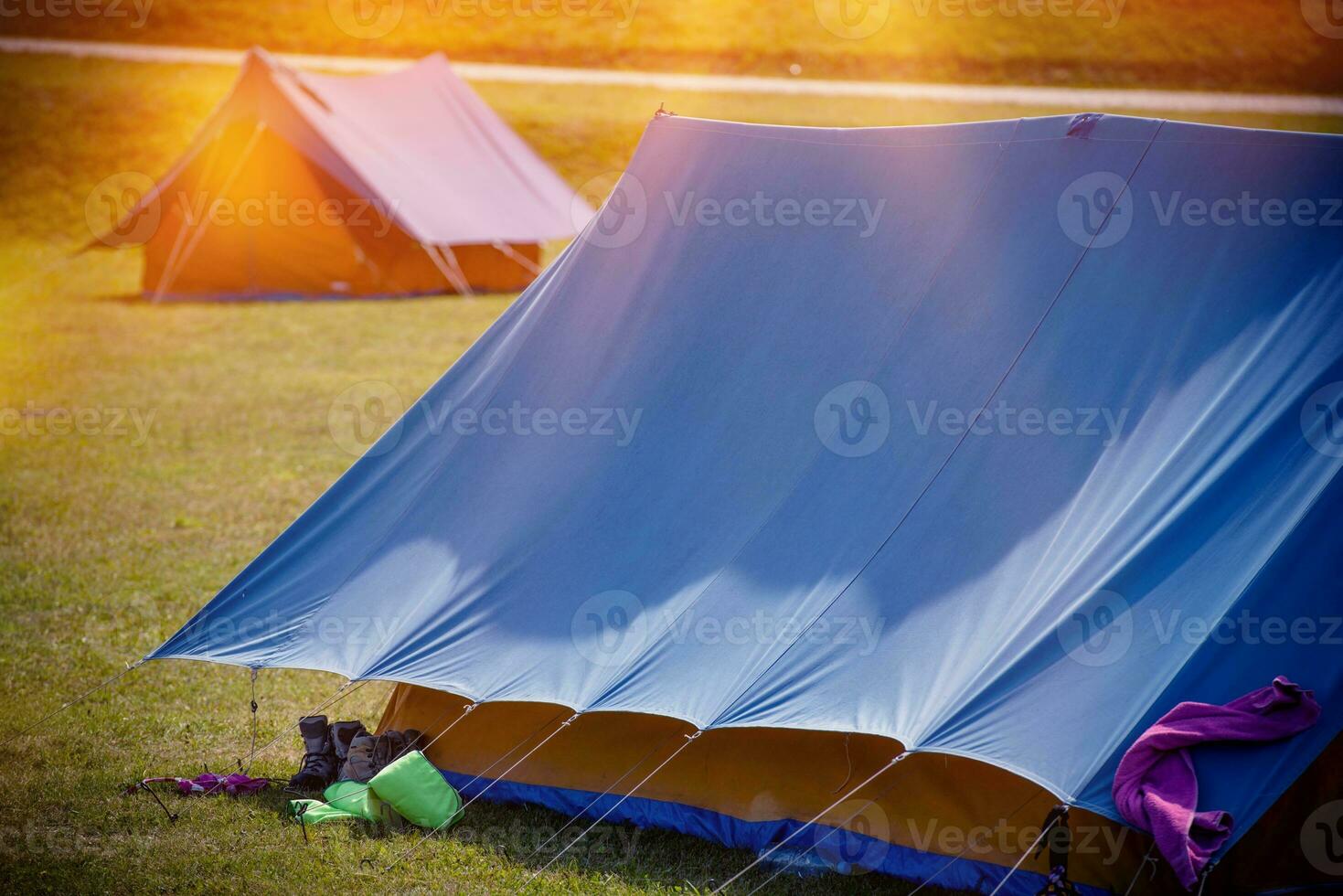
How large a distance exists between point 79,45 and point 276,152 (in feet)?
52.7

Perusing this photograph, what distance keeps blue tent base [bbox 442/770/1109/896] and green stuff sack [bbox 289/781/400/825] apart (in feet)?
1.16

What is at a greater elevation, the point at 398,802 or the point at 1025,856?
the point at 1025,856

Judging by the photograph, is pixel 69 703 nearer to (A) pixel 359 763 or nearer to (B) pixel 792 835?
(A) pixel 359 763

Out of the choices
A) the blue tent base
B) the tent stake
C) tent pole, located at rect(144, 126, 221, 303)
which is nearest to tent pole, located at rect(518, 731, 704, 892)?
the blue tent base

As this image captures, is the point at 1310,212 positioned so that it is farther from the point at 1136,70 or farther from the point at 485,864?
the point at 1136,70

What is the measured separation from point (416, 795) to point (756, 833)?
131cm

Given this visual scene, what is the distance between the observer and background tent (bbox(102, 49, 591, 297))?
17.2m

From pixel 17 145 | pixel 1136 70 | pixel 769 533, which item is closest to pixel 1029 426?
pixel 769 533

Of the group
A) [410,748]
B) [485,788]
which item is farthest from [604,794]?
[410,748]

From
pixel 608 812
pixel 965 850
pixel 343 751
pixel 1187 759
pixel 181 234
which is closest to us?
pixel 1187 759

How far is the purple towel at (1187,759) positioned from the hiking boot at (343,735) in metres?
3.03

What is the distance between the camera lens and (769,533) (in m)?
4.85

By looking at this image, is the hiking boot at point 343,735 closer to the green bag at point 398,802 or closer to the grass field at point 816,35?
the green bag at point 398,802

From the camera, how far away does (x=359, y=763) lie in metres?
5.16
